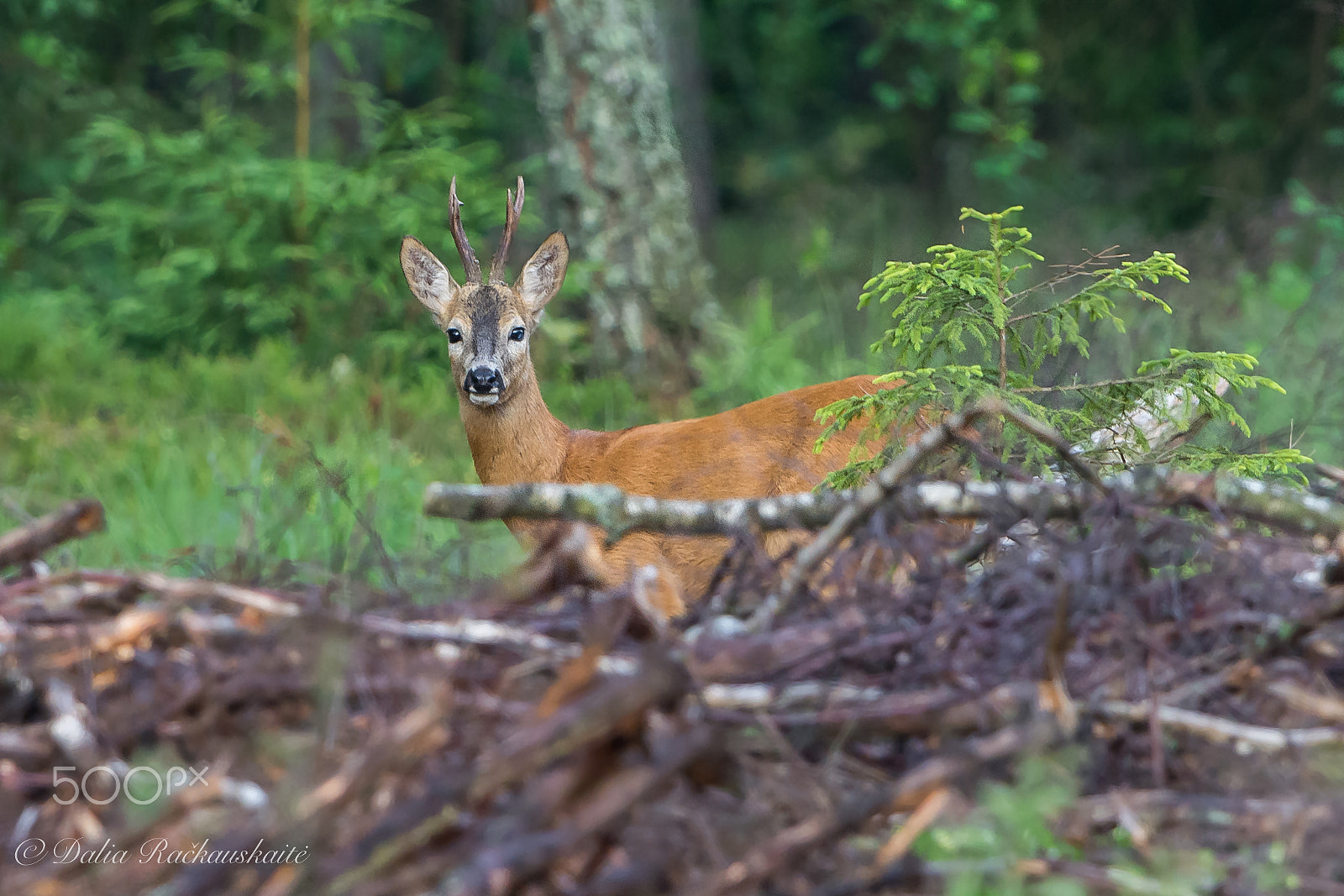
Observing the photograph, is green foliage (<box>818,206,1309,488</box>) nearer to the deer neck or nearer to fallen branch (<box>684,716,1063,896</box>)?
fallen branch (<box>684,716,1063,896</box>)

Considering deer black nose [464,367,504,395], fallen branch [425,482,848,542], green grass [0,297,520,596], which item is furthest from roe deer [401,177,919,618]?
fallen branch [425,482,848,542]

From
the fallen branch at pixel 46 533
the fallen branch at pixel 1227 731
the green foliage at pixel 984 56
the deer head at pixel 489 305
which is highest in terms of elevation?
the green foliage at pixel 984 56

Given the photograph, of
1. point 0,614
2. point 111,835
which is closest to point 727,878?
point 111,835

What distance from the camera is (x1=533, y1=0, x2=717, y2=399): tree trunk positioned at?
7.15 m

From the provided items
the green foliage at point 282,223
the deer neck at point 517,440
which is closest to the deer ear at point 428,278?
the deer neck at point 517,440

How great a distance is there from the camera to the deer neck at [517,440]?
4668mm

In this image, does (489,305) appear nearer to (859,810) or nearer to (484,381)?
(484,381)

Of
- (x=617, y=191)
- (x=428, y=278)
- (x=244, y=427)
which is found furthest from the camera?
(x=617, y=191)

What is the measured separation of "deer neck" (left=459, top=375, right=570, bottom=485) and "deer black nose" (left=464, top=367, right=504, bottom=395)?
0.11m

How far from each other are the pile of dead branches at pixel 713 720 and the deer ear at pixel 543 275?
3.07m

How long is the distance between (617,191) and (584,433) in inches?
104

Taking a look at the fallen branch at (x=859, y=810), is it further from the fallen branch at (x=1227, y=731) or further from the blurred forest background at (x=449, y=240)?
the blurred forest background at (x=449, y=240)

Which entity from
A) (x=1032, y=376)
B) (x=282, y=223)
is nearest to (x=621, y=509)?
(x=1032, y=376)

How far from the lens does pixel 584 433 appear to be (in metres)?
4.93
